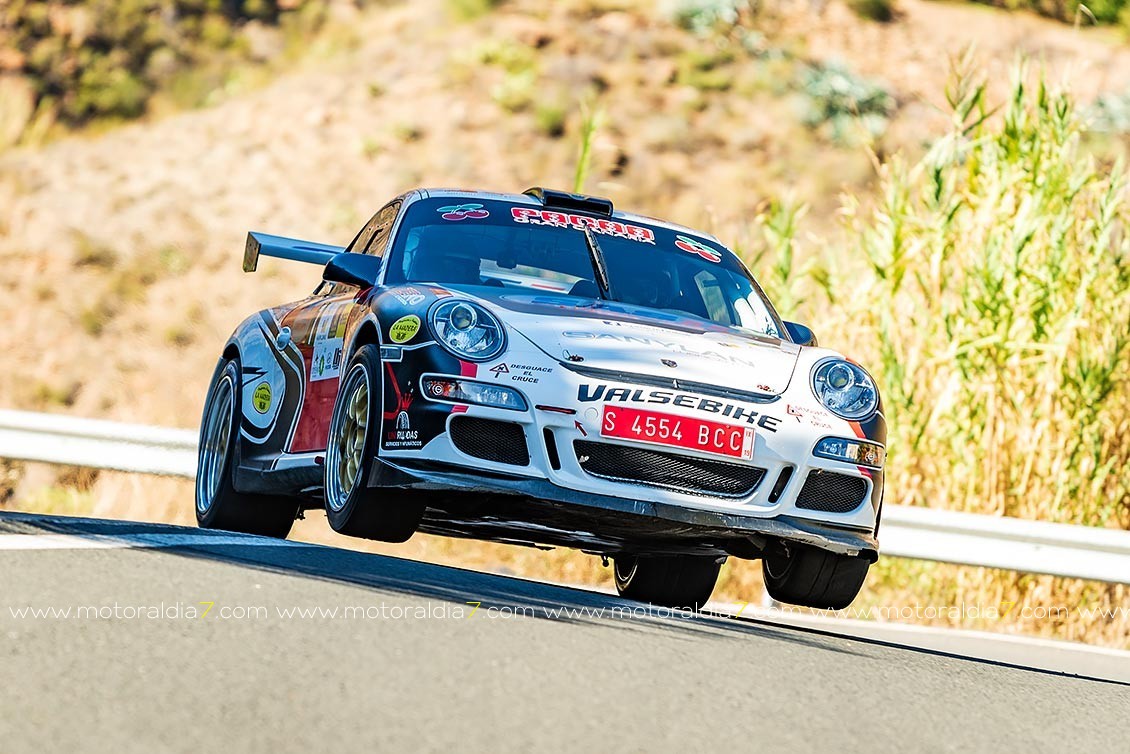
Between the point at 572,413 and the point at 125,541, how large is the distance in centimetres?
152

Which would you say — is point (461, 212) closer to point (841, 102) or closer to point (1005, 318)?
point (1005, 318)

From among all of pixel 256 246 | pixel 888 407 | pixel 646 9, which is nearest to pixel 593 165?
pixel 646 9

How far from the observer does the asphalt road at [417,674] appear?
11.8ft

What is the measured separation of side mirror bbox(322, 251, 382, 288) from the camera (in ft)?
23.0

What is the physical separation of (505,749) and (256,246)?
4576 mm

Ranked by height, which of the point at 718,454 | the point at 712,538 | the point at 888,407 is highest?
the point at 718,454

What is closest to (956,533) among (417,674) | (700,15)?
(417,674)

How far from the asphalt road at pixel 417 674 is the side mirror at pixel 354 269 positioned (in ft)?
4.08

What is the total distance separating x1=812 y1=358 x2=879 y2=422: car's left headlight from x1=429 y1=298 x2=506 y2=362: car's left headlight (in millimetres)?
1178

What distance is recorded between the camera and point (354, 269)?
7051 millimetres

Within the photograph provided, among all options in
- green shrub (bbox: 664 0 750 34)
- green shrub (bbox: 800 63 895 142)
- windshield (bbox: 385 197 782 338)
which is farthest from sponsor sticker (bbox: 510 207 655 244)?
green shrub (bbox: 664 0 750 34)

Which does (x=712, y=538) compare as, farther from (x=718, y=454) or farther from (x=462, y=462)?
(x=462, y=462)

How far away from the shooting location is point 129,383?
1080 inches

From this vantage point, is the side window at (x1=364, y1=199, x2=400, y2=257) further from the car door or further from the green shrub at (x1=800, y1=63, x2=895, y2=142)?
the green shrub at (x1=800, y1=63, x2=895, y2=142)
